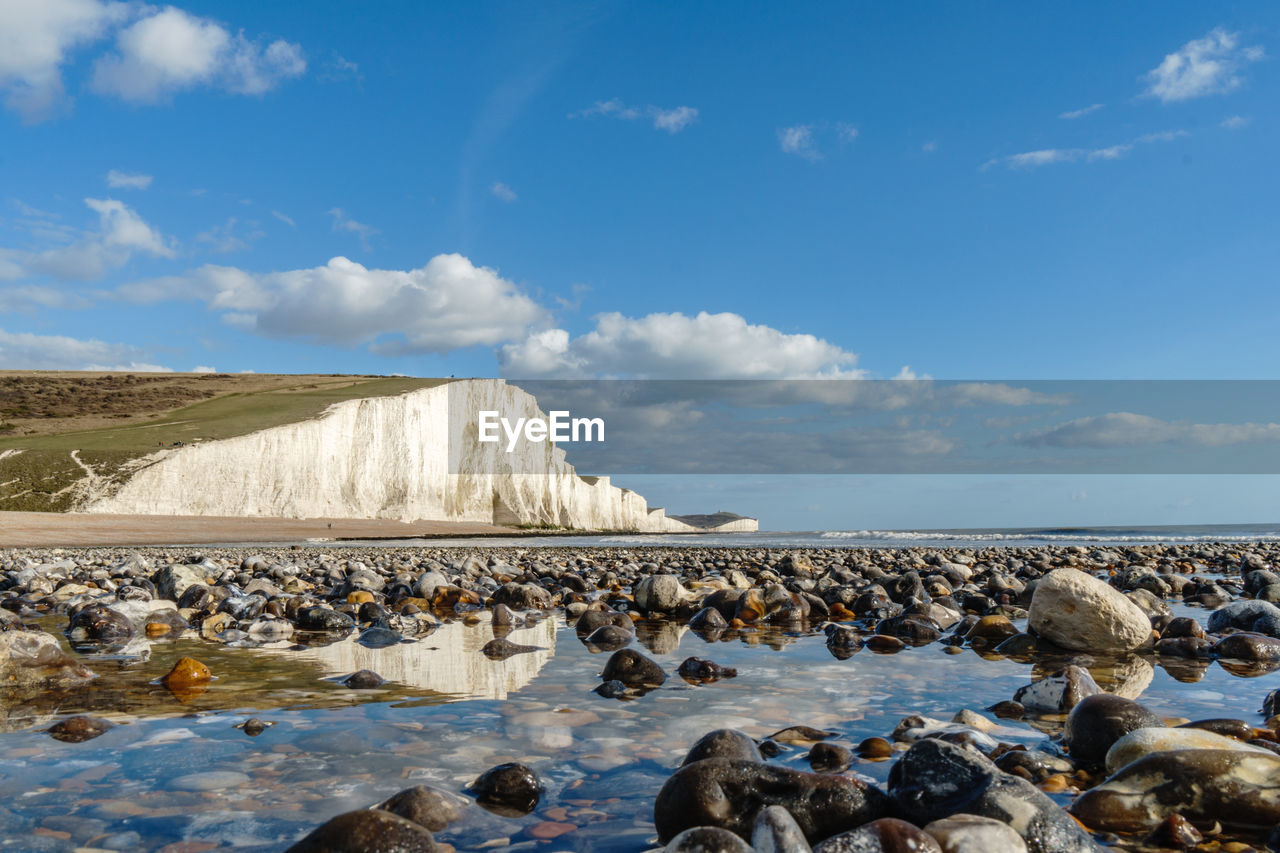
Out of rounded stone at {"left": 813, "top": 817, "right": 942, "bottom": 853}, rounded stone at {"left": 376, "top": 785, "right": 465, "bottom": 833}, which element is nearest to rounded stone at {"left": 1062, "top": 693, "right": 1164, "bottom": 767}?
rounded stone at {"left": 813, "top": 817, "right": 942, "bottom": 853}

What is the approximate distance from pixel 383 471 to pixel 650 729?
60573 millimetres

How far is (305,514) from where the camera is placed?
54.0 m

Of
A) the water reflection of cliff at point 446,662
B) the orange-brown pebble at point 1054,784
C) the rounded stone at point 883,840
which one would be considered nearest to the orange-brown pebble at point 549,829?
the rounded stone at point 883,840

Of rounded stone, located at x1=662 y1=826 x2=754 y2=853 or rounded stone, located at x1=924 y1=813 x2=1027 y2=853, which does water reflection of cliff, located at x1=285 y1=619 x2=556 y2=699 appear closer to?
rounded stone, located at x1=662 y1=826 x2=754 y2=853

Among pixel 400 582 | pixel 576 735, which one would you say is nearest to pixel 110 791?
pixel 576 735

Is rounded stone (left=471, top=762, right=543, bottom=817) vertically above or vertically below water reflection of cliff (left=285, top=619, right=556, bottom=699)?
above

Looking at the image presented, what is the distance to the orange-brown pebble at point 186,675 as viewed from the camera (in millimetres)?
4320

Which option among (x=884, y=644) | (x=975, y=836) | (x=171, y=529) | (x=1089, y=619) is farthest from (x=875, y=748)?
(x=171, y=529)

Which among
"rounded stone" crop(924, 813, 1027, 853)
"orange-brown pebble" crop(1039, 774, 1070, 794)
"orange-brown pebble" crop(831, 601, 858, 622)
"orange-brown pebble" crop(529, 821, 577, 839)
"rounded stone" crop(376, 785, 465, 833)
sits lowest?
"orange-brown pebble" crop(831, 601, 858, 622)

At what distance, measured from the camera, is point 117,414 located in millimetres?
61062

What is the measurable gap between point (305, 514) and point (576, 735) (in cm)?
5635

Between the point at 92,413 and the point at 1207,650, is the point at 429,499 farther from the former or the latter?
the point at 1207,650

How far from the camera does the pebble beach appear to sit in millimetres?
2188

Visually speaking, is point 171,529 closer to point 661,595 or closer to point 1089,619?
point 661,595
